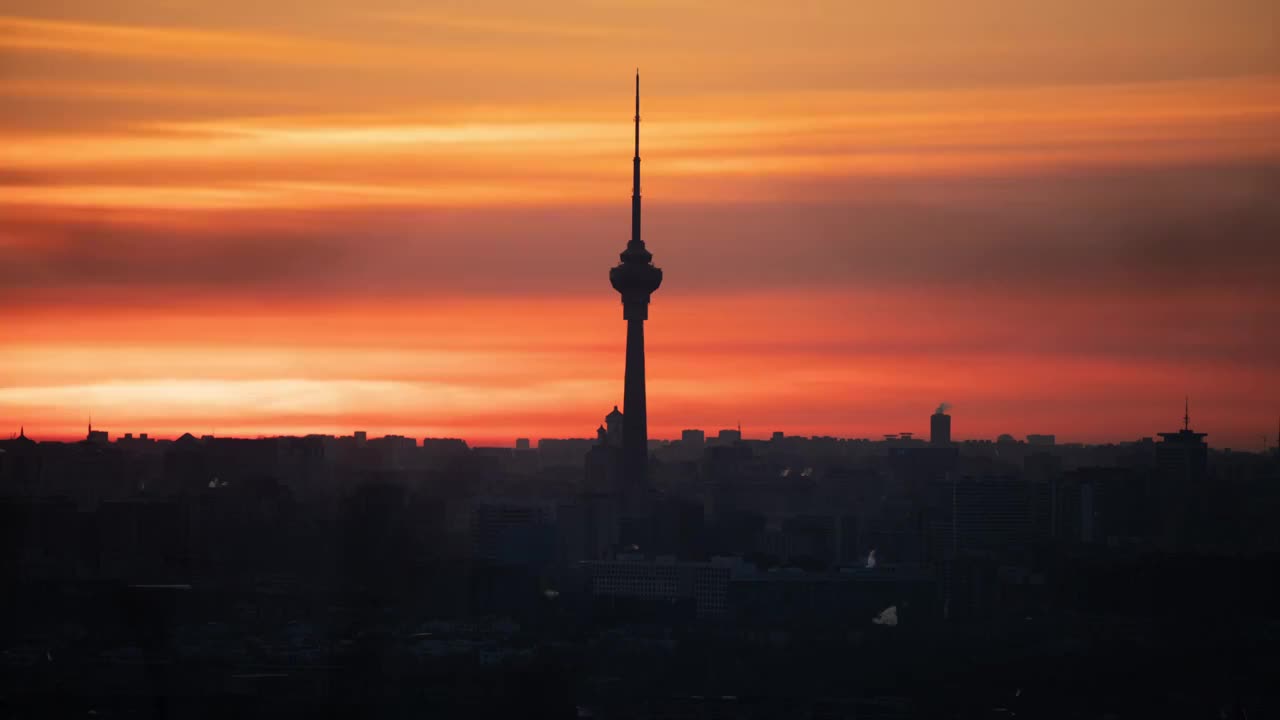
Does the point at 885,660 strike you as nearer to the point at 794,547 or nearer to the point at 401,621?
the point at 401,621

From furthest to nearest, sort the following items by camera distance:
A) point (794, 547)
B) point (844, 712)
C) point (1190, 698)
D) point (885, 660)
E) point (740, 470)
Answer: point (740, 470), point (794, 547), point (885, 660), point (1190, 698), point (844, 712)

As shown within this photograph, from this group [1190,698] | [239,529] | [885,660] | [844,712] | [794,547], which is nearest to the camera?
[844,712]

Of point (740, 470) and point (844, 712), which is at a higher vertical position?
point (740, 470)

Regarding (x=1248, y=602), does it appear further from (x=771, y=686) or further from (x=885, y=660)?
(x=771, y=686)

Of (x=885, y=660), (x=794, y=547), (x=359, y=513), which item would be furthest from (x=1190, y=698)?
(x=794, y=547)

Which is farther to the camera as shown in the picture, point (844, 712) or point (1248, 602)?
point (1248, 602)

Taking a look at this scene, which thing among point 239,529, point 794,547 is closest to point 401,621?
point 239,529
